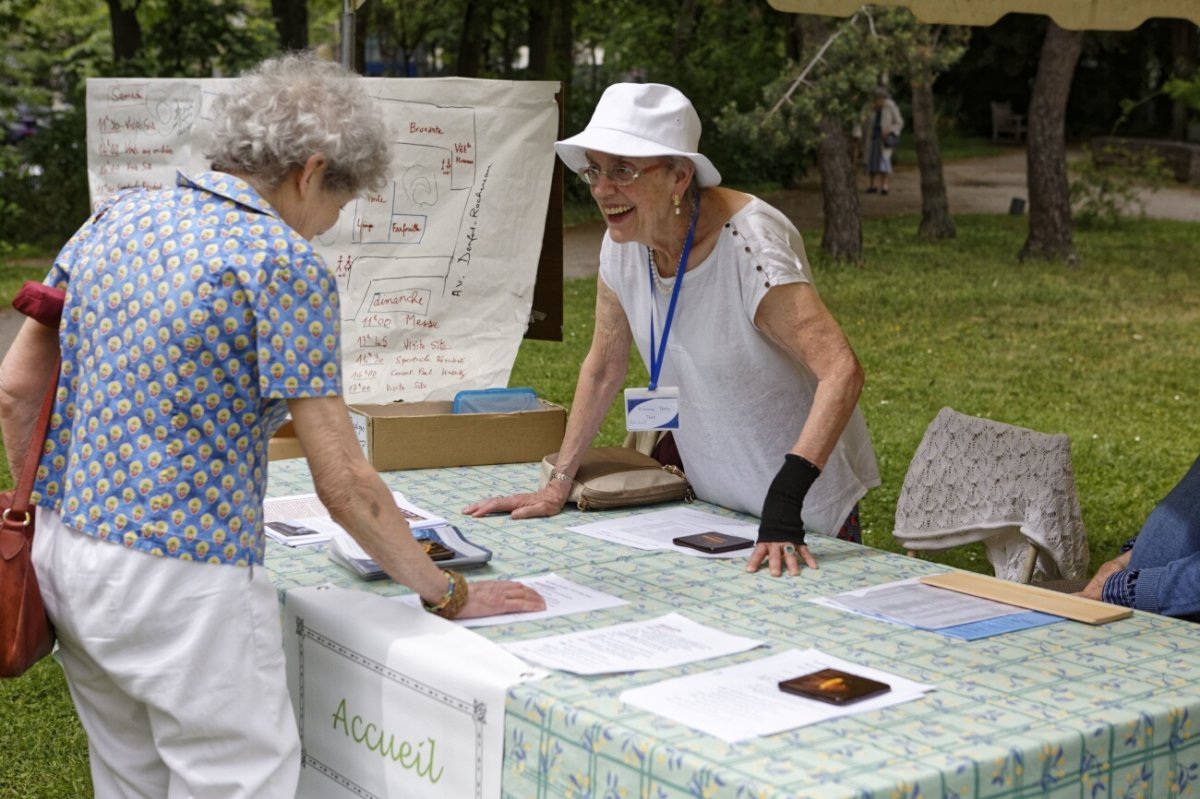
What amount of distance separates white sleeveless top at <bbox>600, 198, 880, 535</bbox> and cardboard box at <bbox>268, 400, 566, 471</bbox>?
60cm

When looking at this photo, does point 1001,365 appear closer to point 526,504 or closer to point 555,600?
point 526,504

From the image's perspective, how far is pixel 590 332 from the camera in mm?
10984

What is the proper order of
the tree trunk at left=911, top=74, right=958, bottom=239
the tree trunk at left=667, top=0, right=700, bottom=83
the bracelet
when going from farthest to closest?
1. the tree trunk at left=667, top=0, right=700, bottom=83
2. the tree trunk at left=911, top=74, right=958, bottom=239
3. the bracelet

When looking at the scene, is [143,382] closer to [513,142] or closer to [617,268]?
[617,268]

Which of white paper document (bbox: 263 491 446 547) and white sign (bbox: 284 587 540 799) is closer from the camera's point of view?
white sign (bbox: 284 587 540 799)

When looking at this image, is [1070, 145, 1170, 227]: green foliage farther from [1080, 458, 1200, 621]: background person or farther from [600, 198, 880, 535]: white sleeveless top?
[600, 198, 880, 535]: white sleeveless top

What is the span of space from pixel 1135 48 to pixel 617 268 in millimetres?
Result: 28919

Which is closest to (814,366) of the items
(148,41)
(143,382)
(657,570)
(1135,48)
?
(657,570)

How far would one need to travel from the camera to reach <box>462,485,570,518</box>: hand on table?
3299 millimetres

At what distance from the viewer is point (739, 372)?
3238 mm

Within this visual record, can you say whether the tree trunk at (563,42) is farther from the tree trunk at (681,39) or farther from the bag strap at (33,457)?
the bag strap at (33,457)

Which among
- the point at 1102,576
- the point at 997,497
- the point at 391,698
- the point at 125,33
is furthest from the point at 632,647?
the point at 125,33

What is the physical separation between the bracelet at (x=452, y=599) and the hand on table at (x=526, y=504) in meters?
0.81

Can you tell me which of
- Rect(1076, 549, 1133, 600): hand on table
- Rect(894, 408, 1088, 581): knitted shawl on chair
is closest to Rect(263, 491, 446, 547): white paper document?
Rect(1076, 549, 1133, 600): hand on table
